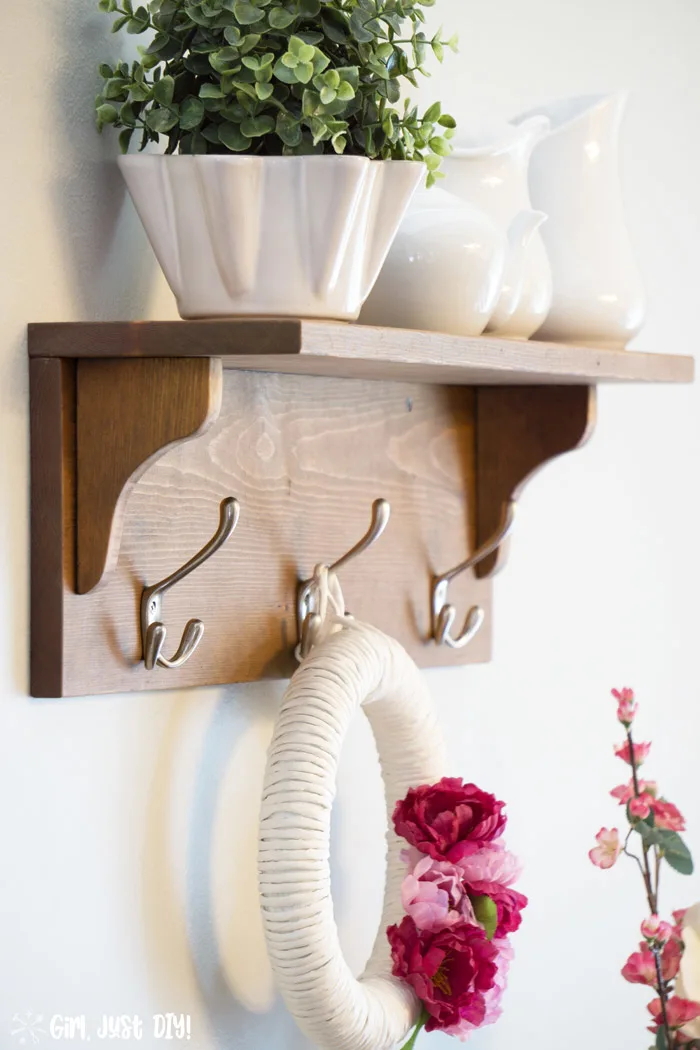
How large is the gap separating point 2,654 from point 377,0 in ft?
1.57

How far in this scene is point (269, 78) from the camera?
777 mm

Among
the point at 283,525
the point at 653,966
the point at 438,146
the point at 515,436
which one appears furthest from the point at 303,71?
the point at 653,966

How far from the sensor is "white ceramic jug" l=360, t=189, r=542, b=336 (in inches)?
35.3

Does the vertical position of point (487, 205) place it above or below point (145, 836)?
above

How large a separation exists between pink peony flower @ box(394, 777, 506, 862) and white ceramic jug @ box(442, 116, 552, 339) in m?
0.35

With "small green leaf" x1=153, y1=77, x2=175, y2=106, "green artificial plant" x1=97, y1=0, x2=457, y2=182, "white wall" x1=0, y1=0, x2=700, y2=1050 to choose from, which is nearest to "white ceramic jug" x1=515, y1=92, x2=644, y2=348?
"white wall" x1=0, y1=0, x2=700, y2=1050

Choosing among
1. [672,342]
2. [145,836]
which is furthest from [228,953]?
[672,342]

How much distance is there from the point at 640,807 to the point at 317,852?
0.23 meters

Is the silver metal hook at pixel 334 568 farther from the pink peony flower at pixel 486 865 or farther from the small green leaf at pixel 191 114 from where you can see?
the small green leaf at pixel 191 114

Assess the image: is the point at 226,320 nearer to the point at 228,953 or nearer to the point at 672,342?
the point at 228,953

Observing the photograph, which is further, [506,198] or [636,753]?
[506,198]

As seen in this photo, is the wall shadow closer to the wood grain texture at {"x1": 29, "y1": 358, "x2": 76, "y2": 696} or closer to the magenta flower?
the wood grain texture at {"x1": 29, "y1": 358, "x2": 76, "y2": 696}

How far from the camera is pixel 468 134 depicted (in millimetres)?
1025

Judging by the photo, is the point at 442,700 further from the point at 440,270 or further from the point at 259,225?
the point at 259,225
